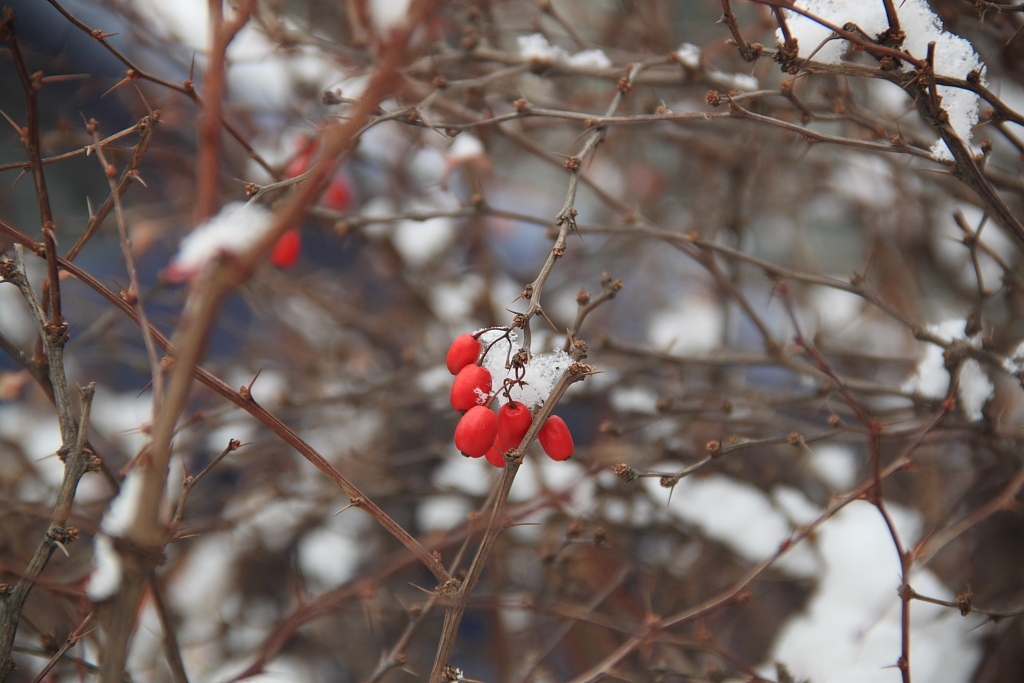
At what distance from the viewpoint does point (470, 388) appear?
3.59ft

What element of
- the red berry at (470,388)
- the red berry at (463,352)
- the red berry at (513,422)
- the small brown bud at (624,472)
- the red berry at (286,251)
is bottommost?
the small brown bud at (624,472)

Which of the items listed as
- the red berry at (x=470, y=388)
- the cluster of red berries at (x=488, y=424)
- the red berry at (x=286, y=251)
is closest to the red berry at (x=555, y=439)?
the cluster of red berries at (x=488, y=424)

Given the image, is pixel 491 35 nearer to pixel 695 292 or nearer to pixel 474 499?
pixel 474 499

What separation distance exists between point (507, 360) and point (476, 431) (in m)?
0.15

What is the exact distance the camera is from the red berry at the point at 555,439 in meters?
1.08

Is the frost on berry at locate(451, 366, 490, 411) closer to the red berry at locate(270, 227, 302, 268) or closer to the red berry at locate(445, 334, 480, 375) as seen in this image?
the red berry at locate(445, 334, 480, 375)

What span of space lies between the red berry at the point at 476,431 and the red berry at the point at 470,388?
35 millimetres

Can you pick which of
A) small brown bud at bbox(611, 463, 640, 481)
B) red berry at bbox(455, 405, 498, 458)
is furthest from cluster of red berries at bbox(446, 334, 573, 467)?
small brown bud at bbox(611, 463, 640, 481)

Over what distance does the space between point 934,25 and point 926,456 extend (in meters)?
1.46

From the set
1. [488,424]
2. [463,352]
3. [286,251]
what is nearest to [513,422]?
[488,424]

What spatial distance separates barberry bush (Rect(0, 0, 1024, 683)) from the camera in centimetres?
115

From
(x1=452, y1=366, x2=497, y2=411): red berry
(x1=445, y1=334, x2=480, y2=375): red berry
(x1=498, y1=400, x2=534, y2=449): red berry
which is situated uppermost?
(x1=445, y1=334, x2=480, y2=375): red berry

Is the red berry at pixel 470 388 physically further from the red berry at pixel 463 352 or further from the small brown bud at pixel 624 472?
the small brown bud at pixel 624 472

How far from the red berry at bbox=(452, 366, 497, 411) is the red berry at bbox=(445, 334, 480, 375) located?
1.7 inches
